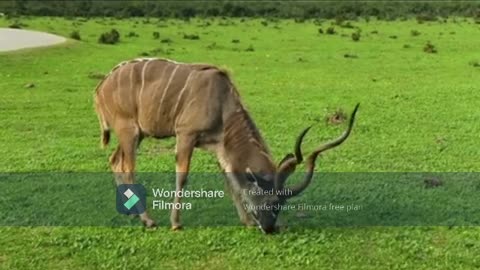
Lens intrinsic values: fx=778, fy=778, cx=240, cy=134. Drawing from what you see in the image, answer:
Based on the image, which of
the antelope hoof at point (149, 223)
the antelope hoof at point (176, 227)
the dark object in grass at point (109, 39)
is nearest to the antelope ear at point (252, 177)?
the antelope hoof at point (176, 227)

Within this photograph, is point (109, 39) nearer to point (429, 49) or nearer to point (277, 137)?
point (429, 49)

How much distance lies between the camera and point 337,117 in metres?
13.1

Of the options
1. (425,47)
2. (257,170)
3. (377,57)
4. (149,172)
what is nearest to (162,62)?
(257,170)

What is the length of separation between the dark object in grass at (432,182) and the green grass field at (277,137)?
30 cm

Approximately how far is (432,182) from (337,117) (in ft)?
13.3

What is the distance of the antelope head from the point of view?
22.9ft

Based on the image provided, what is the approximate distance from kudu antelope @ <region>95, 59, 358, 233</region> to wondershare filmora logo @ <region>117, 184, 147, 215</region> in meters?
0.18

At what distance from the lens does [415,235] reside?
734cm

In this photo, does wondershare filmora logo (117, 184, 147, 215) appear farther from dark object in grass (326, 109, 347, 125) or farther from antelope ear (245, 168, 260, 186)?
dark object in grass (326, 109, 347, 125)

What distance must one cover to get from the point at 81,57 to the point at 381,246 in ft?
56.3

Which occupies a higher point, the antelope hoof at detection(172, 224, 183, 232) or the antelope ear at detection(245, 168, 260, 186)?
the antelope ear at detection(245, 168, 260, 186)

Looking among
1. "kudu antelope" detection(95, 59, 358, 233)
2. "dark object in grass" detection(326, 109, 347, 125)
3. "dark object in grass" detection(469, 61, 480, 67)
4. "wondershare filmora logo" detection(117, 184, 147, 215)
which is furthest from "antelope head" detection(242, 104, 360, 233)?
"dark object in grass" detection(469, 61, 480, 67)

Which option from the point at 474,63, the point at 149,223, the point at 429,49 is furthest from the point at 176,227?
the point at 429,49

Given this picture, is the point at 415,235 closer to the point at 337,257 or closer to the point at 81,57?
the point at 337,257
